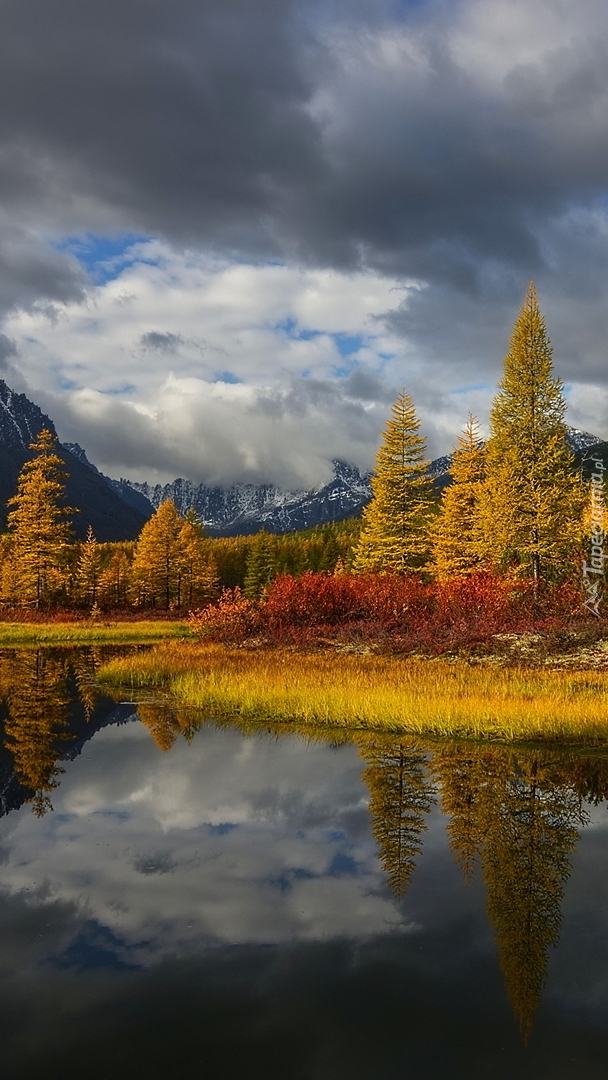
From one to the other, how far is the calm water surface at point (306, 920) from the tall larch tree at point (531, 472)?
23278 mm

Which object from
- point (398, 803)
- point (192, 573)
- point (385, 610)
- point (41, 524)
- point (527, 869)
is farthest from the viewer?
point (192, 573)

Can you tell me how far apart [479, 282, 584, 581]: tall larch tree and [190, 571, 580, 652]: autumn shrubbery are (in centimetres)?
341

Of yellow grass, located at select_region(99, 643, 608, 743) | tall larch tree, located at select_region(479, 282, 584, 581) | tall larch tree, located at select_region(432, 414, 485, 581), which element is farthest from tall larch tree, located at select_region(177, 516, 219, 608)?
yellow grass, located at select_region(99, 643, 608, 743)

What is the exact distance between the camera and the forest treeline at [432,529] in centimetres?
3002

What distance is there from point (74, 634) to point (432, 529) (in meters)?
23.6

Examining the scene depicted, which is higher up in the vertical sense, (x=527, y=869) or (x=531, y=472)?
(x=531, y=472)

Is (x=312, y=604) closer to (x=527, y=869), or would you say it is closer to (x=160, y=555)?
(x=527, y=869)

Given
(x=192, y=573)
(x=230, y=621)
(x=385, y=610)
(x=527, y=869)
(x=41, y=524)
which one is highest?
(x=41, y=524)

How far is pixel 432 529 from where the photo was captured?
4422cm

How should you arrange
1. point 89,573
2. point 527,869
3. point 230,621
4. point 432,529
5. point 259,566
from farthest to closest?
point 259,566 → point 89,573 → point 432,529 → point 230,621 → point 527,869

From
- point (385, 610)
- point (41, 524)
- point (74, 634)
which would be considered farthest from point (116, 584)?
point (385, 610)

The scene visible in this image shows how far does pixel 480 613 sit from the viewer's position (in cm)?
2641

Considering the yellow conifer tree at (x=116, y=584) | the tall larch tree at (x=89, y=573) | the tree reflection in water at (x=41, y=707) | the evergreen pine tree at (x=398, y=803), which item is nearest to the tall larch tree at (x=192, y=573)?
the yellow conifer tree at (x=116, y=584)

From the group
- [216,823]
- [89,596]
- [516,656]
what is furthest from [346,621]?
[89,596]
